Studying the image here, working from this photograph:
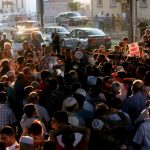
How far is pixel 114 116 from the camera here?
8883 millimetres

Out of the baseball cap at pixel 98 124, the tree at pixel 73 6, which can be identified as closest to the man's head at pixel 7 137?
the baseball cap at pixel 98 124

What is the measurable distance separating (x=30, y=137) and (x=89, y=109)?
2.24 metres

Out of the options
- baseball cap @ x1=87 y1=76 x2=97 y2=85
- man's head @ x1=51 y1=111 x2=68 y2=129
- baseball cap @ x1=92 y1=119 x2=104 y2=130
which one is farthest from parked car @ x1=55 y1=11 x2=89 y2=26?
man's head @ x1=51 y1=111 x2=68 y2=129

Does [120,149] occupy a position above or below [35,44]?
below

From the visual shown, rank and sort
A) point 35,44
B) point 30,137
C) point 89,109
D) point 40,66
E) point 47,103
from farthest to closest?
point 35,44 → point 40,66 → point 47,103 → point 89,109 → point 30,137

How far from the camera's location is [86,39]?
99.9 ft

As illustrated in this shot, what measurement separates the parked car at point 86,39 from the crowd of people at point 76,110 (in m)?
14.5

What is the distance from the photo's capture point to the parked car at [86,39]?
29.2 m

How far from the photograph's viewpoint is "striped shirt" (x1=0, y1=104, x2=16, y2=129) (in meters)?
9.79

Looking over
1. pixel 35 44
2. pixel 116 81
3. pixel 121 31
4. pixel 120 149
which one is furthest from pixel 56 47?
pixel 121 31

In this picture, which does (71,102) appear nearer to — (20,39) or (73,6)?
(20,39)

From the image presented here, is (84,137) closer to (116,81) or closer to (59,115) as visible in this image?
(59,115)

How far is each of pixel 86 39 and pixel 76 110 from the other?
70.4 feet

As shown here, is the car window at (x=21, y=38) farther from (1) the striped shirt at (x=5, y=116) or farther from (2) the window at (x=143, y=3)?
(2) the window at (x=143, y=3)
